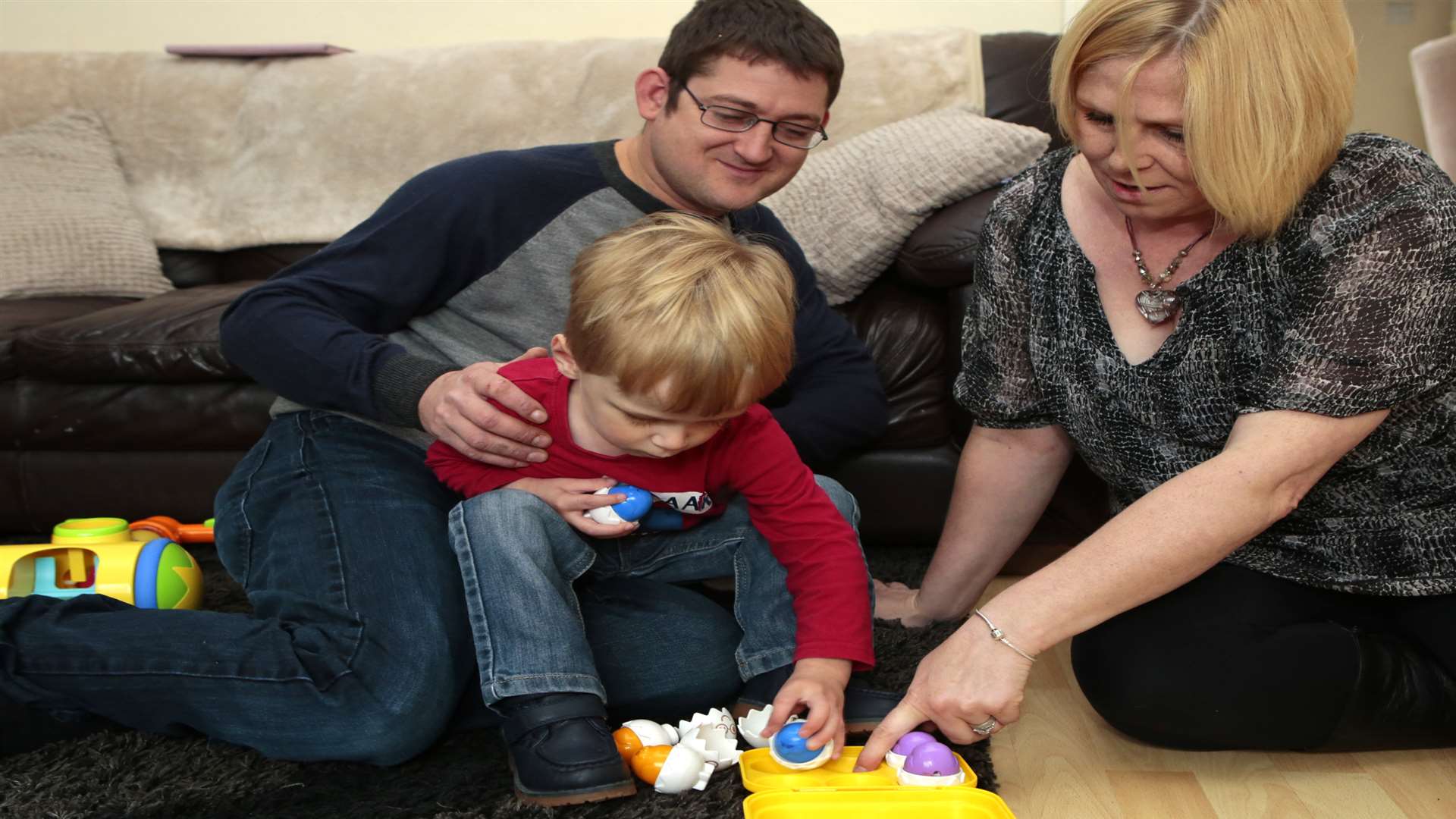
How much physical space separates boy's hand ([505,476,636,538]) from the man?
0.15 ft

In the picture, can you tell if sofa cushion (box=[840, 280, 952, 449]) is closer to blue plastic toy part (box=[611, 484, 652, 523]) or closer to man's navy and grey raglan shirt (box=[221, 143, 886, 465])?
man's navy and grey raglan shirt (box=[221, 143, 886, 465])

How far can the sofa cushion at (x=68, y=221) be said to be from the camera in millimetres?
2443

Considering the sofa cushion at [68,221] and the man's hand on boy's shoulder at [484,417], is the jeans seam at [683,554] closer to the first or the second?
the man's hand on boy's shoulder at [484,417]

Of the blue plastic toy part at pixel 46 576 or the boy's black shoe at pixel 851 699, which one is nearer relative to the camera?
the boy's black shoe at pixel 851 699

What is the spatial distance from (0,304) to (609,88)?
128cm

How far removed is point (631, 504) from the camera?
1218 mm

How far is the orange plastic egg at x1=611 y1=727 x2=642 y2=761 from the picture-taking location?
118 centimetres

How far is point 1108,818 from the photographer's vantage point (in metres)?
1.17

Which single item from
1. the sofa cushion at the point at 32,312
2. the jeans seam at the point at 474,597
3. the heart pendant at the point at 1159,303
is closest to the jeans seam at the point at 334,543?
the jeans seam at the point at 474,597

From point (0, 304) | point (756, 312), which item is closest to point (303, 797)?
point (756, 312)

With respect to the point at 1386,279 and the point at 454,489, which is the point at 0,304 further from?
the point at 1386,279

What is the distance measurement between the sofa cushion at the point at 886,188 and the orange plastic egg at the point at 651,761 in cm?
100

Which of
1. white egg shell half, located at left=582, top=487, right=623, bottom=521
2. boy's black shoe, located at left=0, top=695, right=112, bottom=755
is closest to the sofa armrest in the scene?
white egg shell half, located at left=582, top=487, right=623, bottom=521

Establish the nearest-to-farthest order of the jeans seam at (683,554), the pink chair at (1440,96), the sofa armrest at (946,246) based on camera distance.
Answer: the jeans seam at (683,554)
the sofa armrest at (946,246)
the pink chair at (1440,96)
